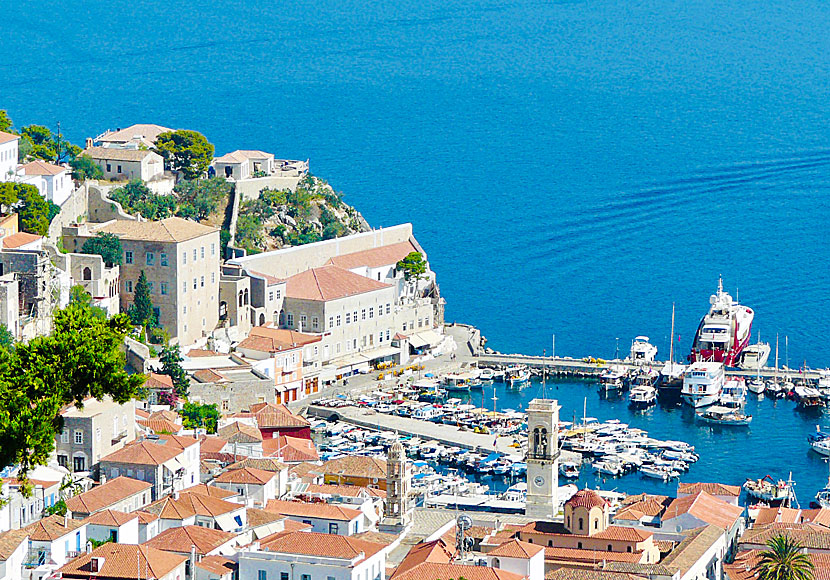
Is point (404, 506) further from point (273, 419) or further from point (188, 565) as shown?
point (273, 419)

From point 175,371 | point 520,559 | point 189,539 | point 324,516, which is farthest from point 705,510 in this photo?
point 175,371

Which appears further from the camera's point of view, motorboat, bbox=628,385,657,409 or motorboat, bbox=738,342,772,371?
motorboat, bbox=738,342,772,371

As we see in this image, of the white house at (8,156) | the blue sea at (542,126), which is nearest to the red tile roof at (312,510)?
the blue sea at (542,126)

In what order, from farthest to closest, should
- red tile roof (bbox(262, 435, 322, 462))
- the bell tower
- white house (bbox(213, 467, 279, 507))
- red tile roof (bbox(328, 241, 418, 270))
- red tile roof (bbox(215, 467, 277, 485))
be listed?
1. red tile roof (bbox(328, 241, 418, 270))
2. red tile roof (bbox(262, 435, 322, 462))
3. red tile roof (bbox(215, 467, 277, 485))
4. white house (bbox(213, 467, 279, 507))
5. the bell tower

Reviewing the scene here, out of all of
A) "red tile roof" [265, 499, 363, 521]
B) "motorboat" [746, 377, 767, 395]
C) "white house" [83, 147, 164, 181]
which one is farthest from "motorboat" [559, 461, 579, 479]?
"white house" [83, 147, 164, 181]

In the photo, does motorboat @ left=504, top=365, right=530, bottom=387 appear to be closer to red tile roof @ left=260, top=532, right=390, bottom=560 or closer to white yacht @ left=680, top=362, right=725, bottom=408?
white yacht @ left=680, top=362, right=725, bottom=408
